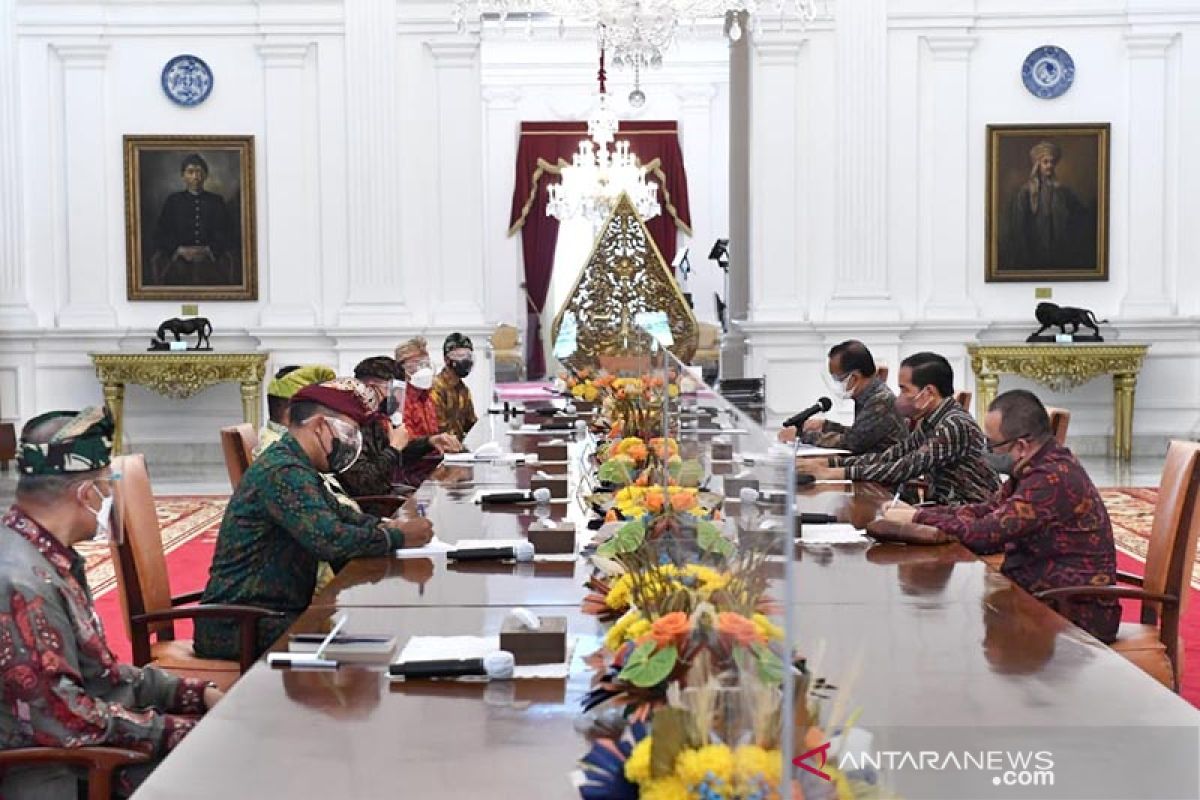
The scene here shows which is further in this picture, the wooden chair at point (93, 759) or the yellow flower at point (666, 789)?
the wooden chair at point (93, 759)

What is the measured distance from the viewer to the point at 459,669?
3.04 meters

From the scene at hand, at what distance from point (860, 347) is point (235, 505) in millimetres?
3776

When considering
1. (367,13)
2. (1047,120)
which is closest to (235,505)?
(367,13)

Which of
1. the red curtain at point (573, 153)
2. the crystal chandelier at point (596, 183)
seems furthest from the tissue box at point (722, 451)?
the red curtain at point (573, 153)

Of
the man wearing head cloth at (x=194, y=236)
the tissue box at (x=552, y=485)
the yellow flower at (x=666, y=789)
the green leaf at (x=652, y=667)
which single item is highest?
the man wearing head cloth at (x=194, y=236)

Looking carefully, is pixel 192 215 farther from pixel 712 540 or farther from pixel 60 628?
A: pixel 712 540

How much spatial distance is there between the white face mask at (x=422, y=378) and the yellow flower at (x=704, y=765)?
21.7 feet

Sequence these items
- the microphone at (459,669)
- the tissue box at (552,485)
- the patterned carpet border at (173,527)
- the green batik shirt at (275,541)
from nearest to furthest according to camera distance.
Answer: the microphone at (459,669)
the green batik shirt at (275,541)
the tissue box at (552,485)
the patterned carpet border at (173,527)

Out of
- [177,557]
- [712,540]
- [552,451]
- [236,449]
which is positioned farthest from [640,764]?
[177,557]

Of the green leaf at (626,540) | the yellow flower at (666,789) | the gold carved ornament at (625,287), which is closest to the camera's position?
the yellow flower at (666,789)

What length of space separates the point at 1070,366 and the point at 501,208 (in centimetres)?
1028

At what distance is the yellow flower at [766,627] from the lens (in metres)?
1.89

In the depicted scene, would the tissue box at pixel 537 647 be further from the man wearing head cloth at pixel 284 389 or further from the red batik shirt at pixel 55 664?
the man wearing head cloth at pixel 284 389

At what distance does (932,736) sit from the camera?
256 centimetres
